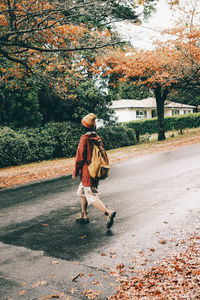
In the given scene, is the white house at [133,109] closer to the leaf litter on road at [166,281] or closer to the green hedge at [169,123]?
the green hedge at [169,123]

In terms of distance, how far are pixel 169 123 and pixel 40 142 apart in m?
28.1

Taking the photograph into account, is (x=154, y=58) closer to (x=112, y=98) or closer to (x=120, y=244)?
(x=112, y=98)

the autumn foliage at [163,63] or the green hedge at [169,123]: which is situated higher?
the autumn foliage at [163,63]

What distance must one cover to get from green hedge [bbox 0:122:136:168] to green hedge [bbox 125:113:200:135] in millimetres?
18696

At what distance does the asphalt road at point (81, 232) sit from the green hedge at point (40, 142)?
25.1ft

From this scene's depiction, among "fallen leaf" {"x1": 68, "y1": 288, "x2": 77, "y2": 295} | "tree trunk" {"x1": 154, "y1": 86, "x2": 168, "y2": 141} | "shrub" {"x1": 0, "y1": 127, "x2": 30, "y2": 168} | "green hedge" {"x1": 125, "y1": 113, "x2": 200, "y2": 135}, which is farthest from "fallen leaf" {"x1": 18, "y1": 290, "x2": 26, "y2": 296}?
"green hedge" {"x1": 125, "y1": 113, "x2": 200, "y2": 135}

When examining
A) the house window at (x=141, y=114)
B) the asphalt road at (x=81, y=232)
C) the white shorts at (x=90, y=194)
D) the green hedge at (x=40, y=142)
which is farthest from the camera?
the house window at (x=141, y=114)

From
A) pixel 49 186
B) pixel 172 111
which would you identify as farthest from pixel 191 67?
pixel 172 111

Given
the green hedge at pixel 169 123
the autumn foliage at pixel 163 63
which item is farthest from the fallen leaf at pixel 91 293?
the green hedge at pixel 169 123

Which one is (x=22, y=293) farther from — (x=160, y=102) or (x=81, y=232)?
(x=160, y=102)

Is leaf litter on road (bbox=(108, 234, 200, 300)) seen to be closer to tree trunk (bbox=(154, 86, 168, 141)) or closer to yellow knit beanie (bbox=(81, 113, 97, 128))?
yellow knit beanie (bbox=(81, 113, 97, 128))

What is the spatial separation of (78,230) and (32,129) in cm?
1411

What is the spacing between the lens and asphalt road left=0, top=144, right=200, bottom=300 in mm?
3949

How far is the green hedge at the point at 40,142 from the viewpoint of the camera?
17297 mm
